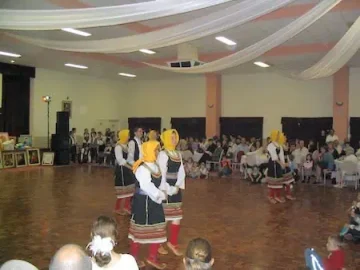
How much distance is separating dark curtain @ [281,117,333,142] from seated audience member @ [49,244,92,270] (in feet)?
45.2

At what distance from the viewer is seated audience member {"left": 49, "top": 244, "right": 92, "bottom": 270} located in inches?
45.6

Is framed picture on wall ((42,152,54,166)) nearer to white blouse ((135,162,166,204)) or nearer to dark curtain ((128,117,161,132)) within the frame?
dark curtain ((128,117,161,132))

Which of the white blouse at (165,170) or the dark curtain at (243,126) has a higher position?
the dark curtain at (243,126)

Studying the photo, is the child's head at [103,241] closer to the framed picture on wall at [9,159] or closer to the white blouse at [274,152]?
the white blouse at [274,152]

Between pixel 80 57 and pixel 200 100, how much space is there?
5625 mm

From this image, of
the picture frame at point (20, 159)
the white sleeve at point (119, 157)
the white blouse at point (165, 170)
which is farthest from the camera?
the picture frame at point (20, 159)

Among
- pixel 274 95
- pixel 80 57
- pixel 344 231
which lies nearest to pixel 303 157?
pixel 274 95

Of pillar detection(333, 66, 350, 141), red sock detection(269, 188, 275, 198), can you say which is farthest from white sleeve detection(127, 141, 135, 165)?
pillar detection(333, 66, 350, 141)

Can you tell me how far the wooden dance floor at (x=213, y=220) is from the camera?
4.53 meters

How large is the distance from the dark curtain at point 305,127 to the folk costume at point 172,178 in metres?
10.6

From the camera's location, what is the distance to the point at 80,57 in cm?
1224

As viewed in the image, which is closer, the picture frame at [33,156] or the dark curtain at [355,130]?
the dark curtain at [355,130]

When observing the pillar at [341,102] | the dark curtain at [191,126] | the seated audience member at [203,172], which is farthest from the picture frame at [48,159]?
the pillar at [341,102]

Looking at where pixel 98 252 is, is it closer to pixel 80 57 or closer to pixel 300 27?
pixel 300 27
